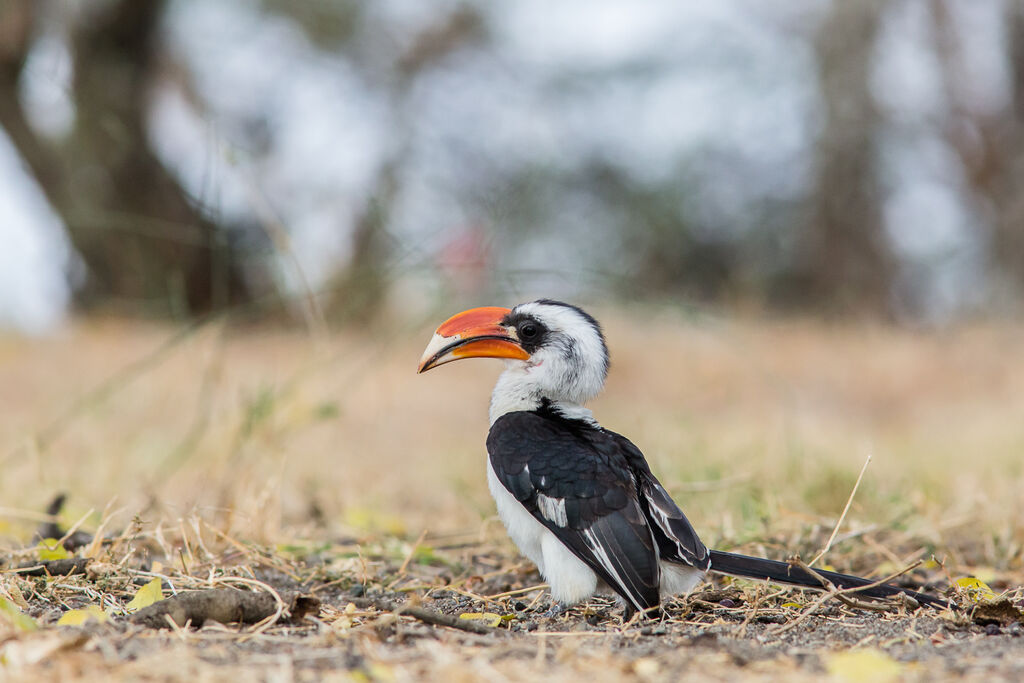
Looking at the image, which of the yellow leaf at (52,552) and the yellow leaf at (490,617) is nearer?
the yellow leaf at (490,617)

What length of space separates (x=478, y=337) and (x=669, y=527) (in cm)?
83

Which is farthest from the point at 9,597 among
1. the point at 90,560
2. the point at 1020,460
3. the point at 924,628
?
the point at 1020,460

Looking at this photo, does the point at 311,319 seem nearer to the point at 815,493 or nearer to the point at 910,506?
the point at 815,493

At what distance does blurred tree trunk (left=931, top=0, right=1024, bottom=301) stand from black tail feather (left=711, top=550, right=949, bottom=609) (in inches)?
385

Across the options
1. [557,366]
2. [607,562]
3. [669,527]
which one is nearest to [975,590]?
[669,527]

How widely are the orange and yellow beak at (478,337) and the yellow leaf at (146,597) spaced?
959mm

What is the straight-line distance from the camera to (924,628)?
242 cm

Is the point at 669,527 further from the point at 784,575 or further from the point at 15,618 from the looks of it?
the point at 15,618

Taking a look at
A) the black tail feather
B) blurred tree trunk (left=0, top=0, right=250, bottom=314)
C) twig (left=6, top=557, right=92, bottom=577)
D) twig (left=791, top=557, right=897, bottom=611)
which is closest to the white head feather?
the black tail feather

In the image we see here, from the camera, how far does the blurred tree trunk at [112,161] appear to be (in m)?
10.3

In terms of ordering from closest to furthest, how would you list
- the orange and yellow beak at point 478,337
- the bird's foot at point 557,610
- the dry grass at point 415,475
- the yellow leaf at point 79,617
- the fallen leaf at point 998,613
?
1. the dry grass at point 415,475
2. the yellow leaf at point 79,617
3. the fallen leaf at point 998,613
4. the bird's foot at point 557,610
5. the orange and yellow beak at point 478,337

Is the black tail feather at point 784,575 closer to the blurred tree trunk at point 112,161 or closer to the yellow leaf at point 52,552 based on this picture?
the yellow leaf at point 52,552

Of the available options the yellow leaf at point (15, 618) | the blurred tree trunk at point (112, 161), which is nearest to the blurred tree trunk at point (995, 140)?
the blurred tree trunk at point (112, 161)

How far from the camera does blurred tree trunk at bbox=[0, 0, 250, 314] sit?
10.3 m
